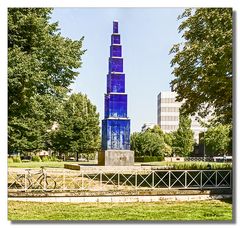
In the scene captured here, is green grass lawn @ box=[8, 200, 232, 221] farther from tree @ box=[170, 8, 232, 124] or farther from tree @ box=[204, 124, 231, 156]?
tree @ box=[204, 124, 231, 156]

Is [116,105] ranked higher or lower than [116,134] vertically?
higher

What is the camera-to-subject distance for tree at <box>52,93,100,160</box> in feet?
137

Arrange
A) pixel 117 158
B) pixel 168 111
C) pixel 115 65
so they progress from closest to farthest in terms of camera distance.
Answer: pixel 115 65, pixel 117 158, pixel 168 111

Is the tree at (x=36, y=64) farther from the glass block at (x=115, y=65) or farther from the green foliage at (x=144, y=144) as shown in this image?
the green foliage at (x=144, y=144)

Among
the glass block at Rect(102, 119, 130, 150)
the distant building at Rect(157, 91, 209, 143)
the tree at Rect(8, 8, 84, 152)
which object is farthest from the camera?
the distant building at Rect(157, 91, 209, 143)

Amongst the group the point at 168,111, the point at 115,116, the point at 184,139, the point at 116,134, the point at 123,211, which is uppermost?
the point at 168,111

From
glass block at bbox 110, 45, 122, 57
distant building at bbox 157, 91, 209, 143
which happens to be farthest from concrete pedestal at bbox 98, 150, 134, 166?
distant building at bbox 157, 91, 209, 143

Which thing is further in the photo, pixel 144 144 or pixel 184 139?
pixel 184 139

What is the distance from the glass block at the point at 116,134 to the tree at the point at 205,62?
18.4 ft

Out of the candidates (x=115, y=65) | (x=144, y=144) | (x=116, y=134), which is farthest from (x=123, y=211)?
(x=144, y=144)

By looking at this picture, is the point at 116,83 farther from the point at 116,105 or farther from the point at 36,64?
the point at 36,64

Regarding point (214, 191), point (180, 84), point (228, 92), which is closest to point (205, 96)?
point (180, 84)

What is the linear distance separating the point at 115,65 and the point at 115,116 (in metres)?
2.56

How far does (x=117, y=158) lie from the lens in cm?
2358
